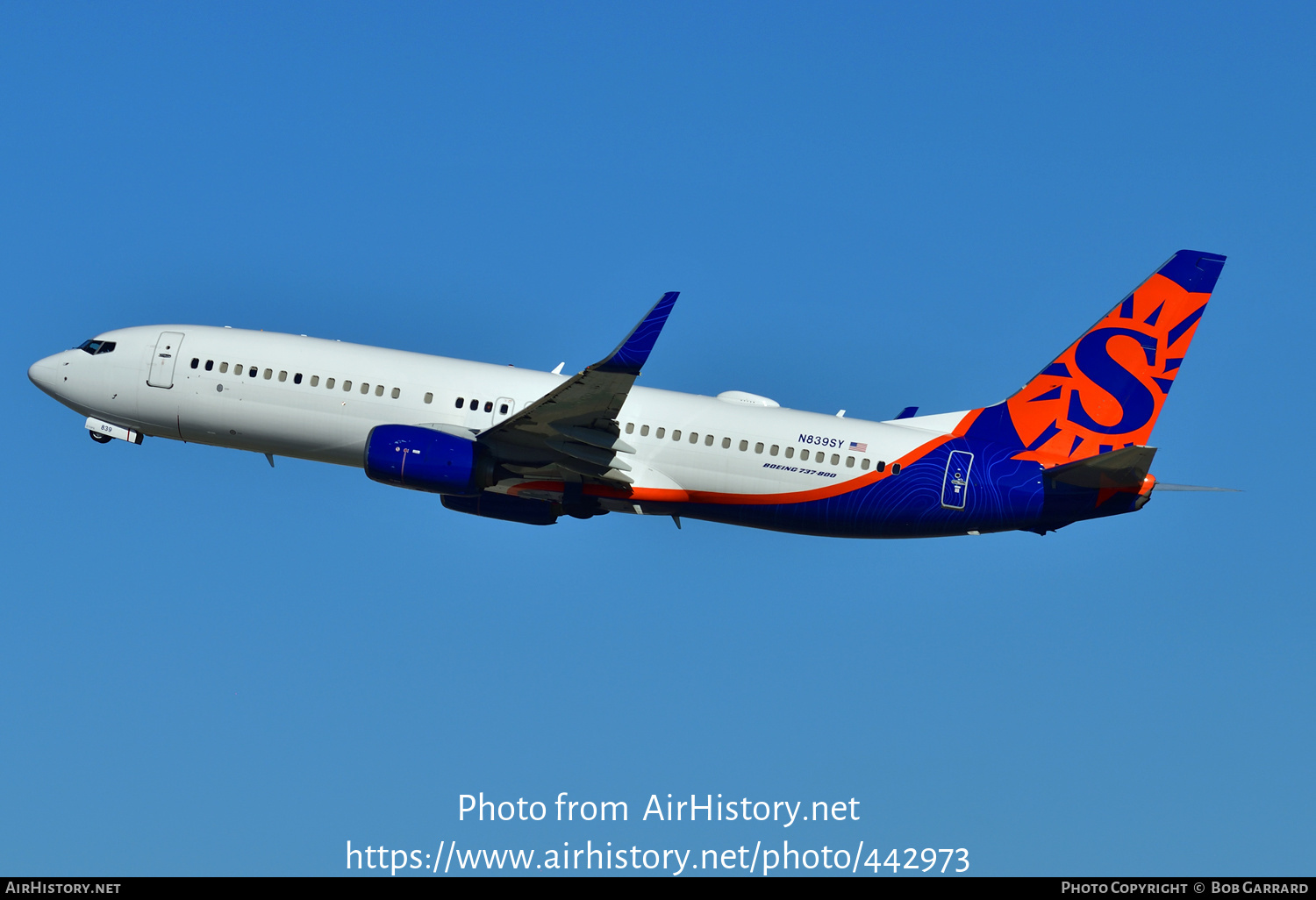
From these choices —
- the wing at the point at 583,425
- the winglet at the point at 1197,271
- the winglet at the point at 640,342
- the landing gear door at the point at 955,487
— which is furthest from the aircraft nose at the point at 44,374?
the winglet at the point at 1197,271

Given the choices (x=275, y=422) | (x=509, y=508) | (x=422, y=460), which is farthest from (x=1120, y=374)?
(x=275, y=422)

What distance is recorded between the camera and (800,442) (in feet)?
156

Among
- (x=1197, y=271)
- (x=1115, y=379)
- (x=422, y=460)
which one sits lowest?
(x=422, y=460)

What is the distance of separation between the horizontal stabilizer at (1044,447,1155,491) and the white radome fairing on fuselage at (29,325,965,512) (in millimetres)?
4370

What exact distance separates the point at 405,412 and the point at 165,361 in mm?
9119

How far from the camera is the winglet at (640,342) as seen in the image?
42.2 metres

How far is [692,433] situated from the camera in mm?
47406

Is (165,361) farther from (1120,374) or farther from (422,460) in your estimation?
(1120,374)

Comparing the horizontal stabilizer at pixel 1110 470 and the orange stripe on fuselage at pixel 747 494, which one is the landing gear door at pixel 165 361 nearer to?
the orange stripe on fuselage at pixel 747 494

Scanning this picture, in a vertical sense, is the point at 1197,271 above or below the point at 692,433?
above

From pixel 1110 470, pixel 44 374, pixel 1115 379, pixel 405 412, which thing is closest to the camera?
pixel 1110 470

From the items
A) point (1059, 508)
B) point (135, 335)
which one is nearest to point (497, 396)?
point (135, 335)

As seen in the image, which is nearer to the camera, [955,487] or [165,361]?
[955,487]

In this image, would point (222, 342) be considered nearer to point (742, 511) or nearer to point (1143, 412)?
point (742, 511)
